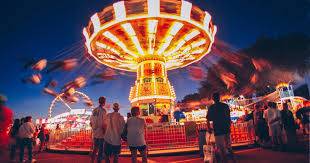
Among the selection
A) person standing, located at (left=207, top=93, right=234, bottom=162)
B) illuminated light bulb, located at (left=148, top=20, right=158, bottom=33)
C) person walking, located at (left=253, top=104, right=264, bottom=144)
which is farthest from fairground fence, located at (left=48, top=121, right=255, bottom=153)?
illuminated light bulb, located at (left=148, top=20, right=158, bottom=33)

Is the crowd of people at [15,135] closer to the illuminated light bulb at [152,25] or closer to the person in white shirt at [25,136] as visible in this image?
the person in white shirt at [25,136]

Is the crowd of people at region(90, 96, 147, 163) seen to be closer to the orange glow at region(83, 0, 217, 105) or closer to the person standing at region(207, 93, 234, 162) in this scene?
the person standing at region(207, 93, 234, 162)

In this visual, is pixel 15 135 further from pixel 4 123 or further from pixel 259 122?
pixel 259 122

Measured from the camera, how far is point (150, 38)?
597 inches

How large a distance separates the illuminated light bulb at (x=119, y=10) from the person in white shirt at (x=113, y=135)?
821 centimetres

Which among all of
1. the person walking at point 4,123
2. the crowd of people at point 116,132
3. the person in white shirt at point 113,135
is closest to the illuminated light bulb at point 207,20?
the crowd of people at point 116,132

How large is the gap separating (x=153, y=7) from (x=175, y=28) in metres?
3.60

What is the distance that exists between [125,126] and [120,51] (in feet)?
46.7

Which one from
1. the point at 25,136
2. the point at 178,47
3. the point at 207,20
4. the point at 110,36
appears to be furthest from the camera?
the point at 178,47

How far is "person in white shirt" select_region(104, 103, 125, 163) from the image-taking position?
4207mm

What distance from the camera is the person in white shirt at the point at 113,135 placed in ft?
13.8

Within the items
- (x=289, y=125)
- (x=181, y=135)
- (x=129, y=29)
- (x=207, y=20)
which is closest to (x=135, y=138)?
(x=181, y=135)

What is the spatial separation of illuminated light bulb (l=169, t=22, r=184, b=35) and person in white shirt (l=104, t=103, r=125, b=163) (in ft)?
34.6

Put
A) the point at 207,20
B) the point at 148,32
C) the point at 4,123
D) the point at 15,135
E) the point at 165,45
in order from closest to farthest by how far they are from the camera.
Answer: the point at 4,123, the point at 15,135, the point at 207,20, the point at 148,32, the point at 165,45
